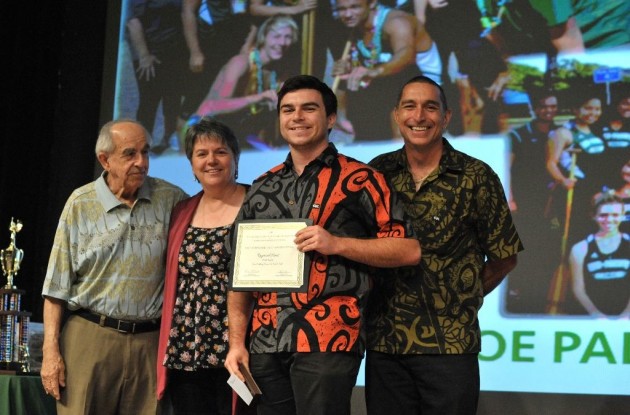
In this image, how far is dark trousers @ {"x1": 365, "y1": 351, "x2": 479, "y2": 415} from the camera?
245 cm

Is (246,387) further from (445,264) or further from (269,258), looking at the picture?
(445,264)

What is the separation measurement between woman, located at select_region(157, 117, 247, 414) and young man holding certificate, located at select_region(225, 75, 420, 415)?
0.98ft

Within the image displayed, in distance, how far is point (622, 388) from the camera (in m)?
3.64

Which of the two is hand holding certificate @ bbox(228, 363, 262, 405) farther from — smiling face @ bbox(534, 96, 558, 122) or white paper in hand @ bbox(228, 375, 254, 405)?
smiling face @ bbox(534, 96, 558, 122)

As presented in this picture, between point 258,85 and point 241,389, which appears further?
point 258,85

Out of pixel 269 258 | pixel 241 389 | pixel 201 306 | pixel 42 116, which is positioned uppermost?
pixel 42 116

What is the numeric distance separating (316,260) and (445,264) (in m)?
A: 0.44

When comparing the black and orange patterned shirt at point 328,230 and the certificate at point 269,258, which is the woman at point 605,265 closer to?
the black and orange patterned shirt at point 328,230

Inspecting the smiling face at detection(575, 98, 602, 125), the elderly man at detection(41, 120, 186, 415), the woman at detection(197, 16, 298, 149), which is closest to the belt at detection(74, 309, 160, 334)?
the elderly man at detection(41, 120, 186, 415)

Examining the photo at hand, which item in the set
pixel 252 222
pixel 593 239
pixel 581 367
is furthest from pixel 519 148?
pixel 252 222

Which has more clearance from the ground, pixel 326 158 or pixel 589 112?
pixel 589 112

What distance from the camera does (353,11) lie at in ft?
14.0

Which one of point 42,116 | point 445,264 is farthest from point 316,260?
point 42,116

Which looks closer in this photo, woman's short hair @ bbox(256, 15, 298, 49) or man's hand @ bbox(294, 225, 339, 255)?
man's hand @ bbox(294, 225, 339, 255)
